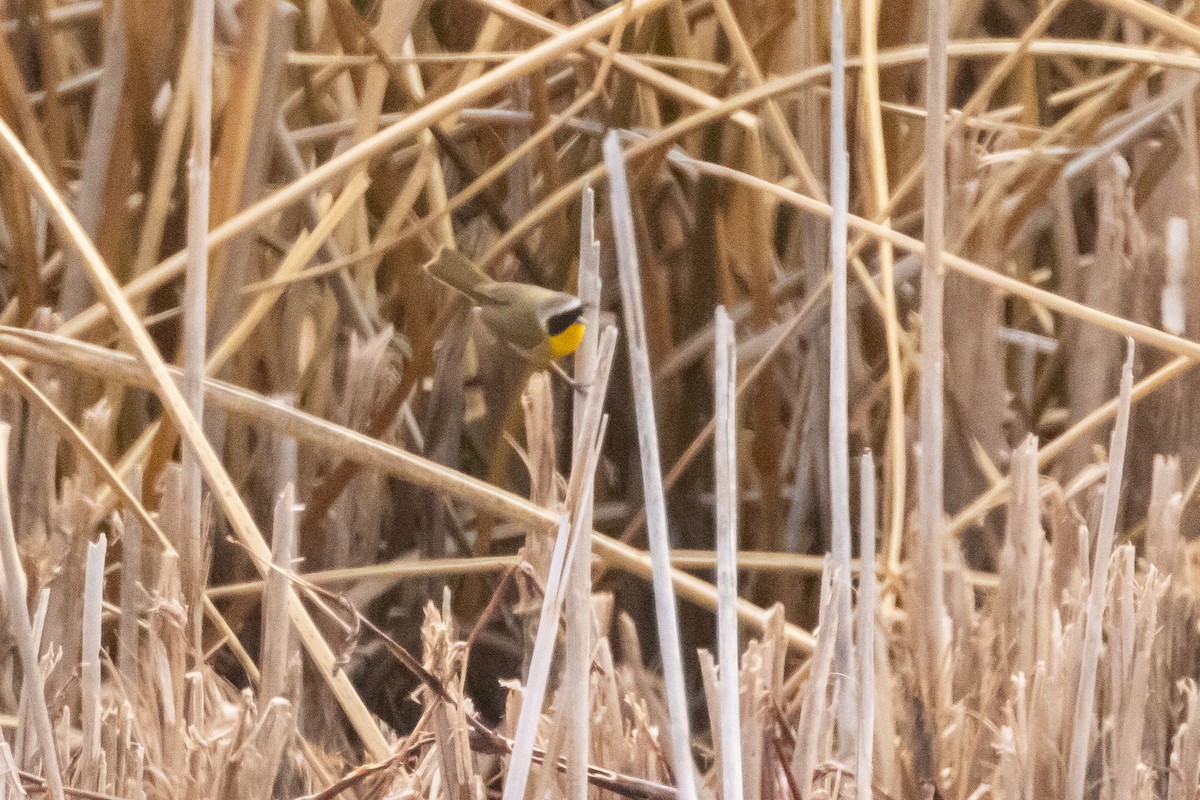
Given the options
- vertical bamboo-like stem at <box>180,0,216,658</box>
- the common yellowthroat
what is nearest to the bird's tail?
the common yellowthroat

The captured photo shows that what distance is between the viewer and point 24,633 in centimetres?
55

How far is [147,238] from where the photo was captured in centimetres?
90

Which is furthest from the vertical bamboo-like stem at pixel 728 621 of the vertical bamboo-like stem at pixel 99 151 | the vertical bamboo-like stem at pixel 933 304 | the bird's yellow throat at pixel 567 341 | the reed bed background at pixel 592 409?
the vertical bamboo-like stem at pixel 99 151

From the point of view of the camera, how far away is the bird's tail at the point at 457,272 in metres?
0.89

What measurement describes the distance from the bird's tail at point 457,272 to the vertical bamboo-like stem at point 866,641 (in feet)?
1.25

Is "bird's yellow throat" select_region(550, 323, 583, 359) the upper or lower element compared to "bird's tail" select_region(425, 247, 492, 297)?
lower

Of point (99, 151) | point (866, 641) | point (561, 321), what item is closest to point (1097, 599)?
point (866, 641)

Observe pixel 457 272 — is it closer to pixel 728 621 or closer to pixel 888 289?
pixel 888 289

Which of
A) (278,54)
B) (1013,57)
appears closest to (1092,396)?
(1013,57)

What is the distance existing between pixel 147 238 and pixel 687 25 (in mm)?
456

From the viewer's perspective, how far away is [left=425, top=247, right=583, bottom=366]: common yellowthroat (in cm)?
85

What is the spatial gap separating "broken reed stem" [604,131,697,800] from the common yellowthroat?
1.09 ft

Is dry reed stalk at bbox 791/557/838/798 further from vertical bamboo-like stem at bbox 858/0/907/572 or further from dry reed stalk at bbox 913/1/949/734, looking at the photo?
vertical bamboo-like stem at bbox 858/0/907/572

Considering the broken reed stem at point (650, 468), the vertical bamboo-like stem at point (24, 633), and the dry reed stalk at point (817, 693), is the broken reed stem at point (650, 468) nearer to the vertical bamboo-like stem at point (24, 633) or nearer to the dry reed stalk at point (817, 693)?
the dry reed stalk at point (817, 693)
